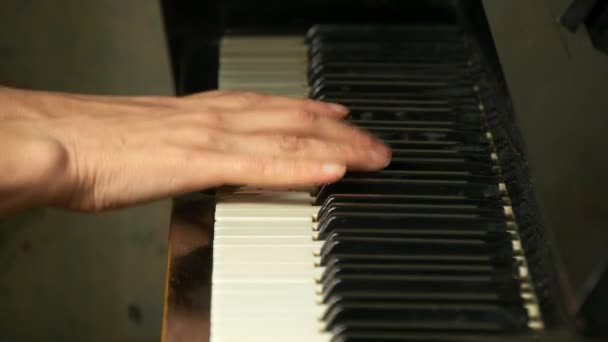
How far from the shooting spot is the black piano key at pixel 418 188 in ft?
2.95

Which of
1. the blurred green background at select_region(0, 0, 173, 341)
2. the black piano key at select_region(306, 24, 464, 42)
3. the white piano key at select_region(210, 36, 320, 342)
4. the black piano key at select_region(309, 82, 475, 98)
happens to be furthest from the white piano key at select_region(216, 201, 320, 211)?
the blurred green background at select_region(0, 0, 173, 341)

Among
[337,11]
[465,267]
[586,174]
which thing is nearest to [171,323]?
[465,267]

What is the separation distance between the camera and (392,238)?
2.78 ft

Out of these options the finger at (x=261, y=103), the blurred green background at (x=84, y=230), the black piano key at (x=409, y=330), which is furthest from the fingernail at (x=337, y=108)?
the blurred green background at (x=84, y=230)

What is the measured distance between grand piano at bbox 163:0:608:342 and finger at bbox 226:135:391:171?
0.06 ft

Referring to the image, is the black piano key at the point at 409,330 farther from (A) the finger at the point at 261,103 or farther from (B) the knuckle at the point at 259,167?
(A) the finger at the point at 261,103

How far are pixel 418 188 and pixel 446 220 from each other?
6cm

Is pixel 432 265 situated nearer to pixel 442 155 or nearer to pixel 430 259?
pixel 430 259

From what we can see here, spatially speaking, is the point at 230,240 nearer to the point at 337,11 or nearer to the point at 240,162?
the point at 240,162

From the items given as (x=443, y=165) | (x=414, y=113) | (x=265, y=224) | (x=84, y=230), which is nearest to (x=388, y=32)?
(x=414, y=113)

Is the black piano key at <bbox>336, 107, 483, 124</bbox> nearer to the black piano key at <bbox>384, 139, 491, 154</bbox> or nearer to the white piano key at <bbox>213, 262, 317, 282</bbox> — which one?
the black piano key at <bbox>384, 139, 491, 154</bbox>

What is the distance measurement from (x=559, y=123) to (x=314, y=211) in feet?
0.99

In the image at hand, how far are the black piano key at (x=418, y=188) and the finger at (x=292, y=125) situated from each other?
64 millimetres

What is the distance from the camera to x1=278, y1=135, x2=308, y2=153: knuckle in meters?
0.92
